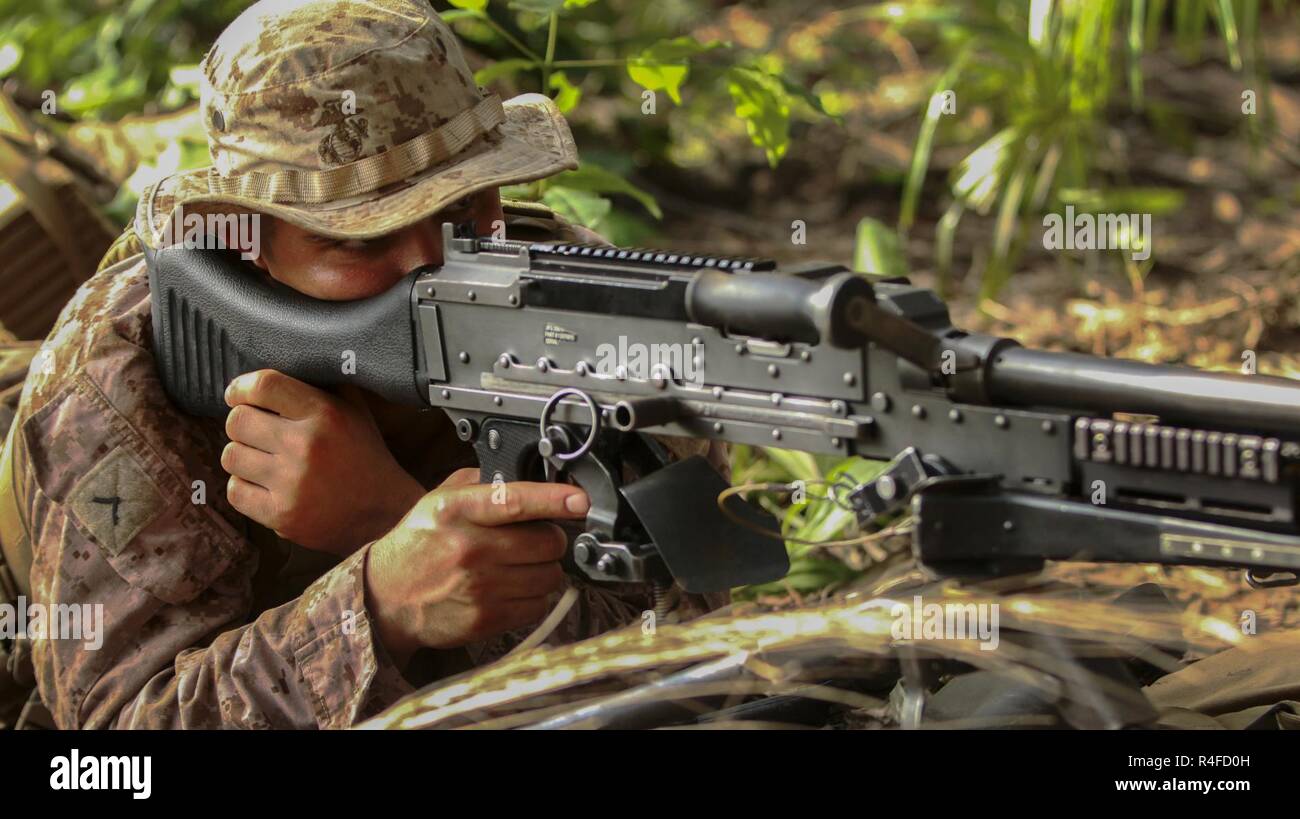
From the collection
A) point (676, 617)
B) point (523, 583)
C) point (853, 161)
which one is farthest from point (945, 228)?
point (523, 583)

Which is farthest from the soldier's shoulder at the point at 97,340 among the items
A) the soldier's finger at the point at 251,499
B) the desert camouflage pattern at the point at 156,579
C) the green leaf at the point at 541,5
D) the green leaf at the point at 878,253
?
the green leaf at the point at 878,253

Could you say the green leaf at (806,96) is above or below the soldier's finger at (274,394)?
above

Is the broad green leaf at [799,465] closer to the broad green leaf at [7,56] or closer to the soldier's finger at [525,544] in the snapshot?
the soldier's finger at [525,544]

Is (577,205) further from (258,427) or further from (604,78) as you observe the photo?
(604,78)

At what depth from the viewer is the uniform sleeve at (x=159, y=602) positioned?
2.07m

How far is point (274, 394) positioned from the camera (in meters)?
2.15

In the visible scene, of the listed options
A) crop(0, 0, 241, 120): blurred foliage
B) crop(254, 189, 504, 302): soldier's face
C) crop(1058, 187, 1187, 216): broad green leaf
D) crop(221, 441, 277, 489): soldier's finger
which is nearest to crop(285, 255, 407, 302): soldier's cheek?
crop(254, 189, 504, 302): soldier's face

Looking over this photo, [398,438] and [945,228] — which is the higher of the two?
[945,228]

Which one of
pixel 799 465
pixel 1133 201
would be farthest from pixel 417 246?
pixel 1133 201

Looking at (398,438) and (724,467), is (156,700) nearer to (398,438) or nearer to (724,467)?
(398,438)

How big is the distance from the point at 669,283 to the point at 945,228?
10.6 feet

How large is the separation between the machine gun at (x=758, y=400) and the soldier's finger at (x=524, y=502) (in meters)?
0.03

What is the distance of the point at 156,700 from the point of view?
2.12 m
